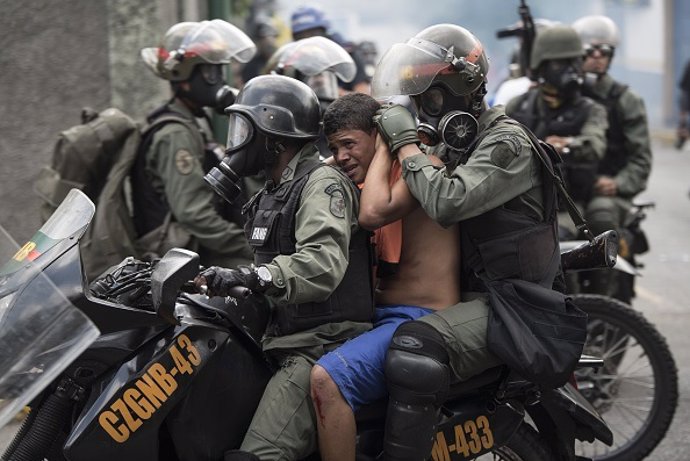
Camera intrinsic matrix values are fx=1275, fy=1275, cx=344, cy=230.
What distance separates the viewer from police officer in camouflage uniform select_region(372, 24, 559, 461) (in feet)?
11.9

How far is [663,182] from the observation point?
679 inches

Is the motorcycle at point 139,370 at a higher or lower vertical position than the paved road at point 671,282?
higher

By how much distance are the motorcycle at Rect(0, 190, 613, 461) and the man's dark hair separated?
589mm

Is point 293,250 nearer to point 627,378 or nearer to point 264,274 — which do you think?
point 264,274

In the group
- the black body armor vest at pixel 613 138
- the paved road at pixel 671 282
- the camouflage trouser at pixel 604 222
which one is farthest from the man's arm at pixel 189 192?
the black body armor vest at pixel 613 138

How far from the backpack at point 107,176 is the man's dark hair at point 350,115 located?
179 centimetres

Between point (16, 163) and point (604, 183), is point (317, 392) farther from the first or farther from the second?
point (16, 163)

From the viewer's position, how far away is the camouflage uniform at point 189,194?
546 cm

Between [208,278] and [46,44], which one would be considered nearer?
[208,278]

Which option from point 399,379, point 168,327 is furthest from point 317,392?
point 168,327

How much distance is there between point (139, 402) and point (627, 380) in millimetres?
2730

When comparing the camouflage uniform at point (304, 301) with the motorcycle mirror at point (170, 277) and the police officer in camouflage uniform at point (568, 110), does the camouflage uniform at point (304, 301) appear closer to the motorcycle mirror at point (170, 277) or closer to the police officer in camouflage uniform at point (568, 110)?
the motorcycle mirror at point (170, 277)

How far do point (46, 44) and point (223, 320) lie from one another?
14.3ft

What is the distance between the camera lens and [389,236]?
3896 mm
